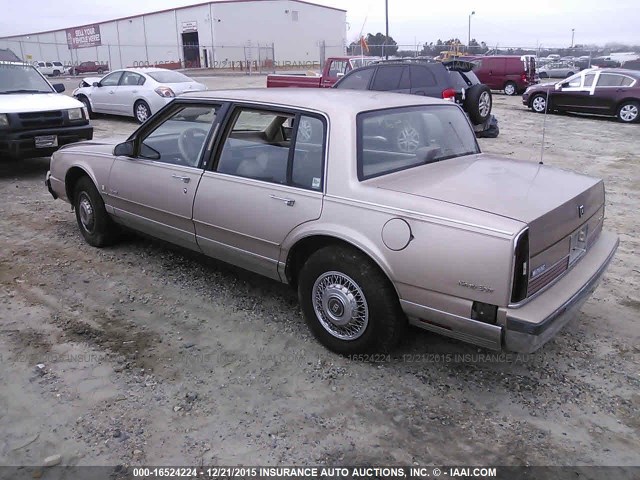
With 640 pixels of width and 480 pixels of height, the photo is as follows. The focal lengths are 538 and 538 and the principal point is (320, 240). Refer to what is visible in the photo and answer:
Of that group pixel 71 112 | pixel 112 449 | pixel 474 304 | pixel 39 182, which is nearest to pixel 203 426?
pixel 112 449

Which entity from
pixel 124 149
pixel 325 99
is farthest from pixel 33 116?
pixel 325 99

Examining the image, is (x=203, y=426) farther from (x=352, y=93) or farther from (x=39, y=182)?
(x=39, y=182)

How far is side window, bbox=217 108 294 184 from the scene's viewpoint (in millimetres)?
3688

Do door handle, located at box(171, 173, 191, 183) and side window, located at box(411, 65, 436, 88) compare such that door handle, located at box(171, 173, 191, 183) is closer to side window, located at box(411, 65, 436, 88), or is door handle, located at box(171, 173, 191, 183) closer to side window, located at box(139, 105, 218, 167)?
side window, located at box(139, 105, 218, 167)

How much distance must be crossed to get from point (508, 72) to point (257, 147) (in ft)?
77.4

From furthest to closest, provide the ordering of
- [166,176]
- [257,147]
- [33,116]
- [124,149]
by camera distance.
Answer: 1. [33,116]
2. [124,149]
3. [166,176]
4. [257,147]

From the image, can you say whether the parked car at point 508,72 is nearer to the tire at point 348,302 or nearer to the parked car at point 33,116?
the parked car at point 33,116

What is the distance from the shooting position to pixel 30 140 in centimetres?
806

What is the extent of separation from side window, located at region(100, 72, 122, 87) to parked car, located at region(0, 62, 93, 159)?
5020 mm

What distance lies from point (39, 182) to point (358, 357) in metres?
6.88

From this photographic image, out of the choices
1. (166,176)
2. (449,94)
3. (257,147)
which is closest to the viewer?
(257,147)

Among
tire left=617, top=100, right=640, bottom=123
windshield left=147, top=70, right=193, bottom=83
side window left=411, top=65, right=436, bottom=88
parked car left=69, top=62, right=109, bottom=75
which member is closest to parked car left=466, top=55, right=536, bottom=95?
tire left=617, top=100, right=640, bottom=123

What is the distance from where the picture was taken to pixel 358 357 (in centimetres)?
342

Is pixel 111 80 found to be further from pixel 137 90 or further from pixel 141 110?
pixel 141 110
